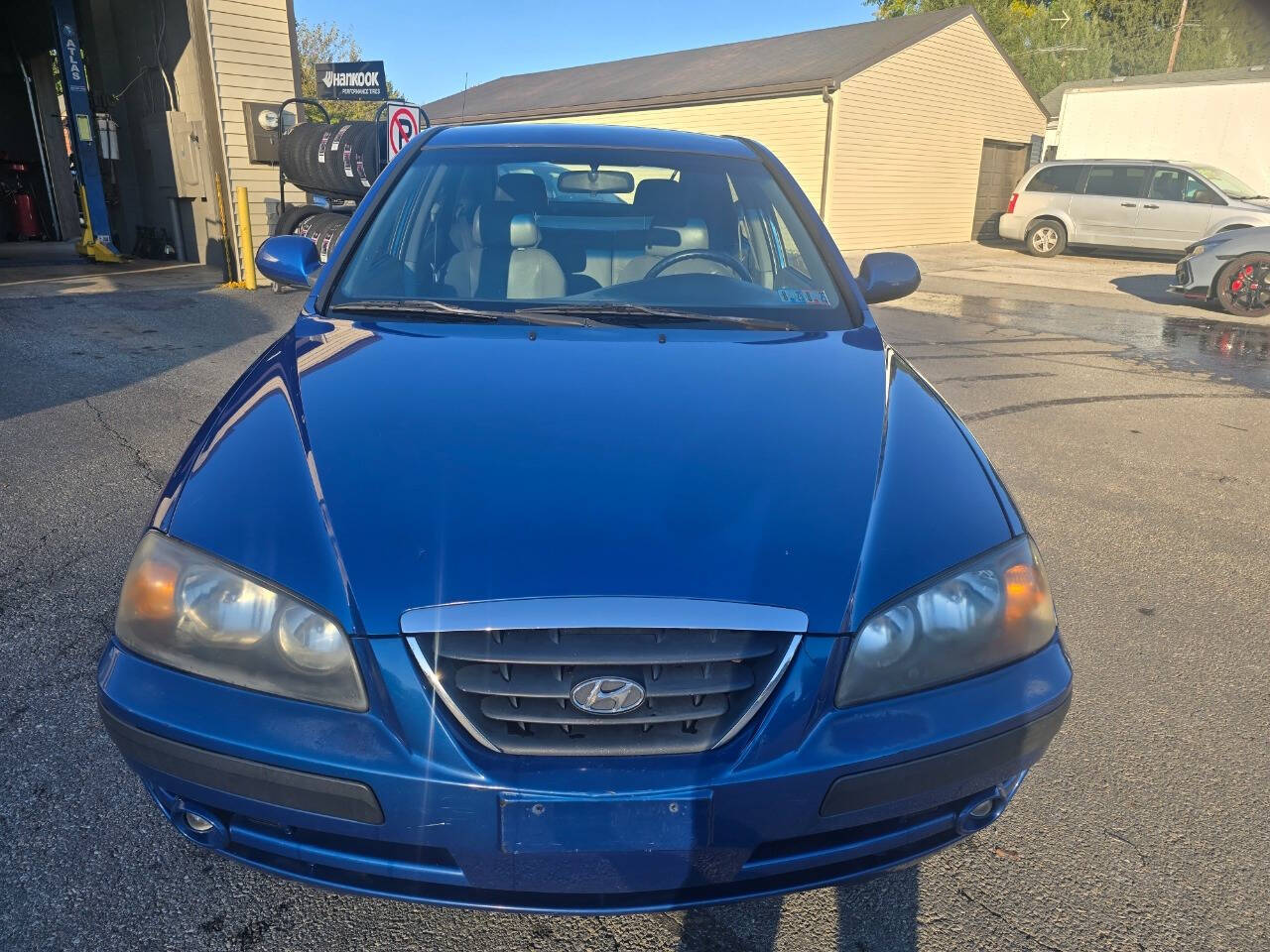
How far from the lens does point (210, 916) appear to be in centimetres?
178

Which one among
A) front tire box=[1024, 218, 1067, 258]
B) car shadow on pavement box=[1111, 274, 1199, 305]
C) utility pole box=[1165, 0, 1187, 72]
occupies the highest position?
utility pole box=[1165, 0, 1187, 72]

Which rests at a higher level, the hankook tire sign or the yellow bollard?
the hankook tire sign

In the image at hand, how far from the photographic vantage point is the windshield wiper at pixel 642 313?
242 cm

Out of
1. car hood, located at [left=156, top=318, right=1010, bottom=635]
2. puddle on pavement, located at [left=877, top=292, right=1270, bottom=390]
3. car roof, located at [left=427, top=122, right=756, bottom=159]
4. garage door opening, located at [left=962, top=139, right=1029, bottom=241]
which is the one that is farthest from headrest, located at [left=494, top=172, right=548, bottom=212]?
garage door opening, located at [left=962, top=139, right=1029, bottom=241]

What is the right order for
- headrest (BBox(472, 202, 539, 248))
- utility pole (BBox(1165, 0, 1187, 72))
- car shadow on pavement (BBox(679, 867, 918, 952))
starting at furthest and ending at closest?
utility pole (BBox(1165, 0, 1187, 72)), headrest (BBox(472, 202, 539, 248)), car shadow on pavement (BBox(679, 867, 918, 952))

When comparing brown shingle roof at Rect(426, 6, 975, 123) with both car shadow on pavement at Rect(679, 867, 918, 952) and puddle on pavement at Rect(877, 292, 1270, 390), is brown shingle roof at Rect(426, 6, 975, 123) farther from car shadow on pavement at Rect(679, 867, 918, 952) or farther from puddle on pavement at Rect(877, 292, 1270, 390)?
car shadow on pavement at Rect(679, 867, 918, 952)

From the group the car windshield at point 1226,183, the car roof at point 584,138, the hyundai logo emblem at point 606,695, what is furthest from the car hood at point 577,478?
the car windshield at point 1226,183

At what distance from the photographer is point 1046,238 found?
60.3 feet

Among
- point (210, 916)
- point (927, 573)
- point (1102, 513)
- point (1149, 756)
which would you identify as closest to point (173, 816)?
point (210, 916)

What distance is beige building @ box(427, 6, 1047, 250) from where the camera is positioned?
60.4 ft

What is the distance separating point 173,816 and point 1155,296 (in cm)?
1432

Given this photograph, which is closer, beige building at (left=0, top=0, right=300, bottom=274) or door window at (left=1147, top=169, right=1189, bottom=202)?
beige building at (left=0, top=0, right=300, bottom=274)

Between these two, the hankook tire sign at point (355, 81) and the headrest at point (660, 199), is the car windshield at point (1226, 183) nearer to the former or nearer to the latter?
the hankook tire sign at point (355, 81)

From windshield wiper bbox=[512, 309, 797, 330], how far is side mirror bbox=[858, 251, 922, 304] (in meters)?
0.70
